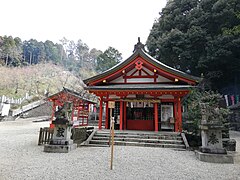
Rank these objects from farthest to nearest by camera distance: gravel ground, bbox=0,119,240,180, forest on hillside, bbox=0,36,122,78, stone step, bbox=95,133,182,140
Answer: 1. forest on hillside, bbox=0,36,122,78
2. stone step, bbox=95,133,182,140
3. gravel ground, bbox=0,119,240,180

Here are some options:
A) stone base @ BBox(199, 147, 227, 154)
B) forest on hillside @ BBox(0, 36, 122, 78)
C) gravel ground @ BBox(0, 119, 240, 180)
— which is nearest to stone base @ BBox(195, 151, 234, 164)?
stone base @ BBox(199, 147, 227, 154)

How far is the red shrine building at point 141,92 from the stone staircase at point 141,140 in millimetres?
1846

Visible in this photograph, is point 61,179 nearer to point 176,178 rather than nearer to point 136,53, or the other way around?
point 176,178

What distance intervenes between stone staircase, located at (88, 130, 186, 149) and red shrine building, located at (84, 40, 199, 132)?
6.05 ft

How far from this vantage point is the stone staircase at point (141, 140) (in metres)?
9.43

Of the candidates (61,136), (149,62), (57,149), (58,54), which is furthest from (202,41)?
(58,54)

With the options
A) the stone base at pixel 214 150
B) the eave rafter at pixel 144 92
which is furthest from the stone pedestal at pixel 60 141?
the stone base at pixel 214 150

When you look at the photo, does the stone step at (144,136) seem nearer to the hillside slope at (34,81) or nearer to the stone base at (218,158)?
the stone base at (218,158)

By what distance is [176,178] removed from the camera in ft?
15.4

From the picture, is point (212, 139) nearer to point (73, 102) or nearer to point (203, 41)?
point (73, 102)

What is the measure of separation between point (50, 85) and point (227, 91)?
3912cm

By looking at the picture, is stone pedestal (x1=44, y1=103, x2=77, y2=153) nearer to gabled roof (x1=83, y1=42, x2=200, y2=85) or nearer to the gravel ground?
the gravel ground

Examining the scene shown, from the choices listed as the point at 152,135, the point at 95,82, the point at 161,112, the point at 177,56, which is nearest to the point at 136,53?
the point at 95,82

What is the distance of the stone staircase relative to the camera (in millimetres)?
9430
